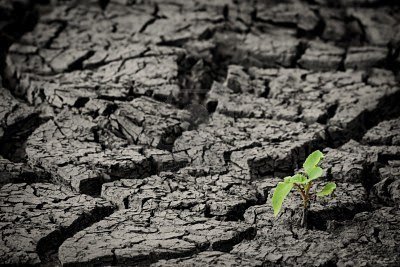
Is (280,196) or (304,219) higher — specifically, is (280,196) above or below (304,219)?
above

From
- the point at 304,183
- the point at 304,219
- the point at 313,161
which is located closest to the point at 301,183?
the point at 304,183

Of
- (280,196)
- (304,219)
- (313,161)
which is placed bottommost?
(304,219)

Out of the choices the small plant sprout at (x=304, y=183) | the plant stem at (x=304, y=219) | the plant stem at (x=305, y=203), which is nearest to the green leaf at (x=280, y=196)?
the small plant sprout at (x=304, y=183)

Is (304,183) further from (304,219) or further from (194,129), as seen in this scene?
(194,129)

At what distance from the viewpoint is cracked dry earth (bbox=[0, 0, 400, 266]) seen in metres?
2.40

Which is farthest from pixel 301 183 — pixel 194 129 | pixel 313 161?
pixel 194 129

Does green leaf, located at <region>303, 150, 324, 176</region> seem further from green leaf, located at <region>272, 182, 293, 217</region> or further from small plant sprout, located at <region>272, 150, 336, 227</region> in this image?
green leaf, located at <region>272, 182, 293, 217</region>

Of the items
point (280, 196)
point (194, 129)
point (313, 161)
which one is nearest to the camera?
point (280, 196)

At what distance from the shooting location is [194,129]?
329 centimetres

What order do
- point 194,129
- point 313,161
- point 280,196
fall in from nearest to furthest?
point 280,196 → point 313,161 → point 194,129

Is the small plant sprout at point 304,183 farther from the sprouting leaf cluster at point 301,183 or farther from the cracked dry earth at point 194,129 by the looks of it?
the cracked dry earth at point 194,129

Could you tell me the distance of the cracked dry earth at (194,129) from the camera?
7.88 feet

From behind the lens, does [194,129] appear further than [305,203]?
Yes

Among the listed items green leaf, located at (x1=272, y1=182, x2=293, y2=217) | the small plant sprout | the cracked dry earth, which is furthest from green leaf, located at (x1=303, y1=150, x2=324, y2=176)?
the cracked dry earth
